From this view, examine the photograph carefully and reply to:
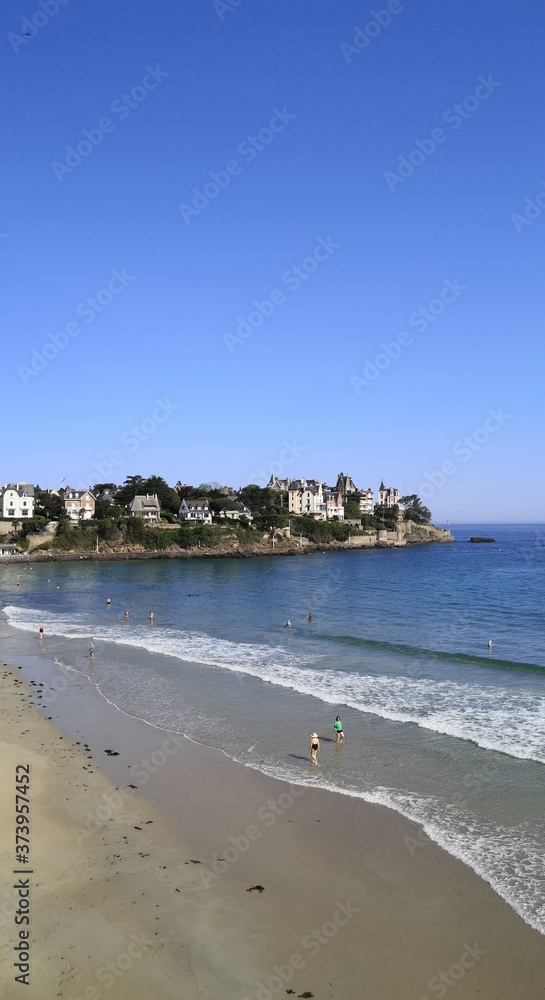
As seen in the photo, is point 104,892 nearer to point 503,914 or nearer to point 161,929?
point 161,929

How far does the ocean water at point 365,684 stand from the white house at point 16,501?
55.7m

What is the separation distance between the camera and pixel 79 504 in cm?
Answer: 11844

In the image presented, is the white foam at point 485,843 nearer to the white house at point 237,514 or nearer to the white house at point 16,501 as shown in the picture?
the white house at point 16,501

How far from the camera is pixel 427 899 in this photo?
444 inches

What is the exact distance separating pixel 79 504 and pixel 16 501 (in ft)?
35.5

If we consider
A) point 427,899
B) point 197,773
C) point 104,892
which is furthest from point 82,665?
point 427,899

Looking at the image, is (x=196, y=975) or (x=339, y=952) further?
(x=339, y=952)

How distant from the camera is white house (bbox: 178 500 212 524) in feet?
405

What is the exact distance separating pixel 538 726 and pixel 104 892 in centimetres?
1401

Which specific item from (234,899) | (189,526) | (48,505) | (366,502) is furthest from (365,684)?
(366,502)

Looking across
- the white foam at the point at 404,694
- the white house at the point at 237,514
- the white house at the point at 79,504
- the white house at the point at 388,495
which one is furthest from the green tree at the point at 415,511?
the white foam at the point at 404,694

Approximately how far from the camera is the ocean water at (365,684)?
14.9m

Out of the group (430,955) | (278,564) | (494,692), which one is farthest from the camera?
(278,564)

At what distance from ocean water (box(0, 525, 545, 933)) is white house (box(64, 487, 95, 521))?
192 ft
